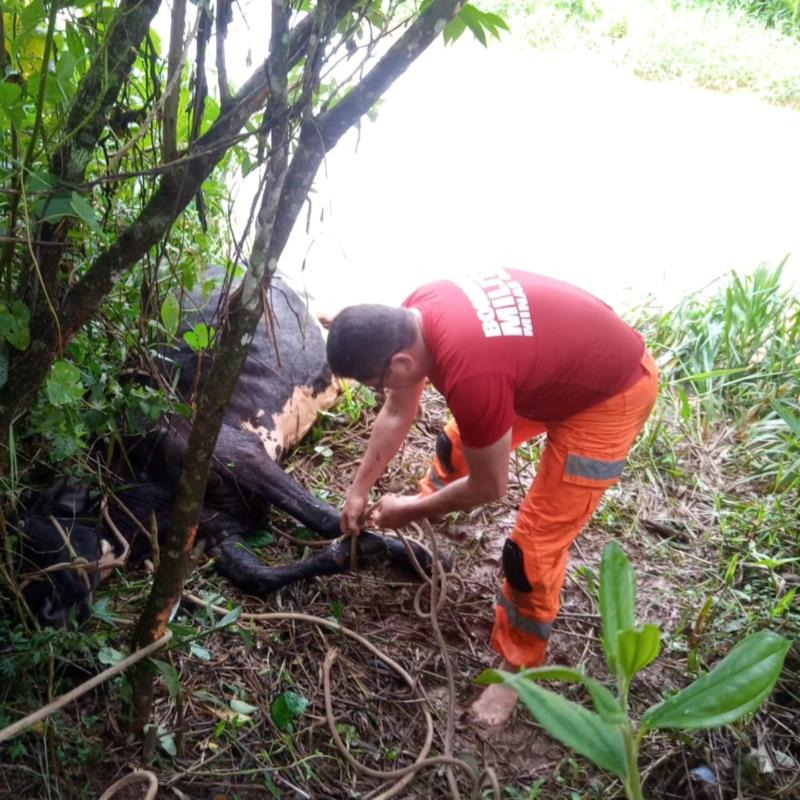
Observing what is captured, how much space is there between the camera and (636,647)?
771mm

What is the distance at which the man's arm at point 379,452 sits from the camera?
2.50m

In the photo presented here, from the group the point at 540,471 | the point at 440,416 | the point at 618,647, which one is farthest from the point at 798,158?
the point at 618,647

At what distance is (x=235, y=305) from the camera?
1457 mm

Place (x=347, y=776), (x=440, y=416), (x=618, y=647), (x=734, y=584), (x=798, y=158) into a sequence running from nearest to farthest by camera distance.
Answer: (x=618, y=647), (x=347, y=776), (x=734, y=584), (x=440, y=416), (x=798, y=158)

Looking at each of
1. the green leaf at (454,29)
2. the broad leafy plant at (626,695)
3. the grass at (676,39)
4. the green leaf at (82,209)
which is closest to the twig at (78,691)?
the green leaf at (82,209)

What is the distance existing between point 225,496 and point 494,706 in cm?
114

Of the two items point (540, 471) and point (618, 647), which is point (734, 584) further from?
point (618, 647)

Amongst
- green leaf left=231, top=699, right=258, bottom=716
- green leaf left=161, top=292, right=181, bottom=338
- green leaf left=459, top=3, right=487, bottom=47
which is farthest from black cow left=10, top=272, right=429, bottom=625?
green leaf left=459, top=3, right=487, bottom=47

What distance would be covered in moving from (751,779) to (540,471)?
95cm

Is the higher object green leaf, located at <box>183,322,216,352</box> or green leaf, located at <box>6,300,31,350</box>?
green leaf, located at <box>6,300,31,350</box>

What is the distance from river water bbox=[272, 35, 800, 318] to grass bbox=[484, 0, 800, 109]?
22cm

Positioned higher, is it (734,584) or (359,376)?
(359,376)

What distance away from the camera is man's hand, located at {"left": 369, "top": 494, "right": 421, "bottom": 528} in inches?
89.5

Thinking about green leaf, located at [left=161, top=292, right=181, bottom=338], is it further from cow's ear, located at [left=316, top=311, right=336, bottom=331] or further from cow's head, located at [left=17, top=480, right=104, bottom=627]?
cow's ear, located at [left=316, top=311, right=336, bottom=331]
